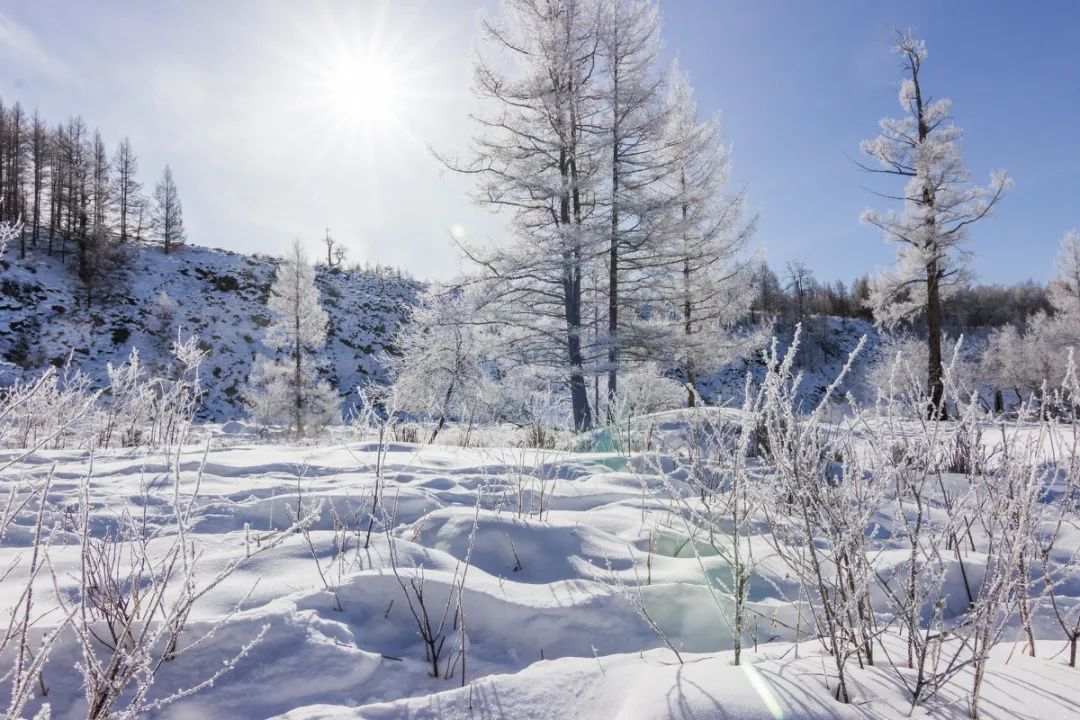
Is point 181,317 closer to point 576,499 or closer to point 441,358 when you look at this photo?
point 441,358

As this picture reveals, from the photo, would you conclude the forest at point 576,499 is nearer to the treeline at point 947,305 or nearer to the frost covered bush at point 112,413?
the frost covered bush at point 112,413

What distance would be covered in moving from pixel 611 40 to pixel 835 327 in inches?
1629

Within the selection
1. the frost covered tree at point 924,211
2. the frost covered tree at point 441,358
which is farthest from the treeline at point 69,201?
the frost covered tree at point 924,211

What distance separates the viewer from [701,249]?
37.6 ft

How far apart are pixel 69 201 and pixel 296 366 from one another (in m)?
20.9

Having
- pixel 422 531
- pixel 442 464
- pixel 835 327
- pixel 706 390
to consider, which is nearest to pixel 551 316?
pixel 442 464

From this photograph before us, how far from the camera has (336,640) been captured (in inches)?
59.9

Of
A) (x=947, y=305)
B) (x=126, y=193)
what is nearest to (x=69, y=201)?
(x=126, y=193)

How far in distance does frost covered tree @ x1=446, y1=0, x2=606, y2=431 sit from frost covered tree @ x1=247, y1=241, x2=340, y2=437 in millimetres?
10828

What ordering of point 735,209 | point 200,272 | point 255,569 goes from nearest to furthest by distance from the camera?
1. point 255,569
2. point 735,209
3. point 200,272

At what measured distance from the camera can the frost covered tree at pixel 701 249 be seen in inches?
409

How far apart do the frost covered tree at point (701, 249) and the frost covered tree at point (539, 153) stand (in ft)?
6.06

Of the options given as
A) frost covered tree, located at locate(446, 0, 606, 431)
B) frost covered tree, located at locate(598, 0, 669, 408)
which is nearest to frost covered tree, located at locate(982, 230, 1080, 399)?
frost covered tree, located at locate(598, 0, 669, 408)

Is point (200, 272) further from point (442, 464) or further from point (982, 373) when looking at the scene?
point (982, 373)
